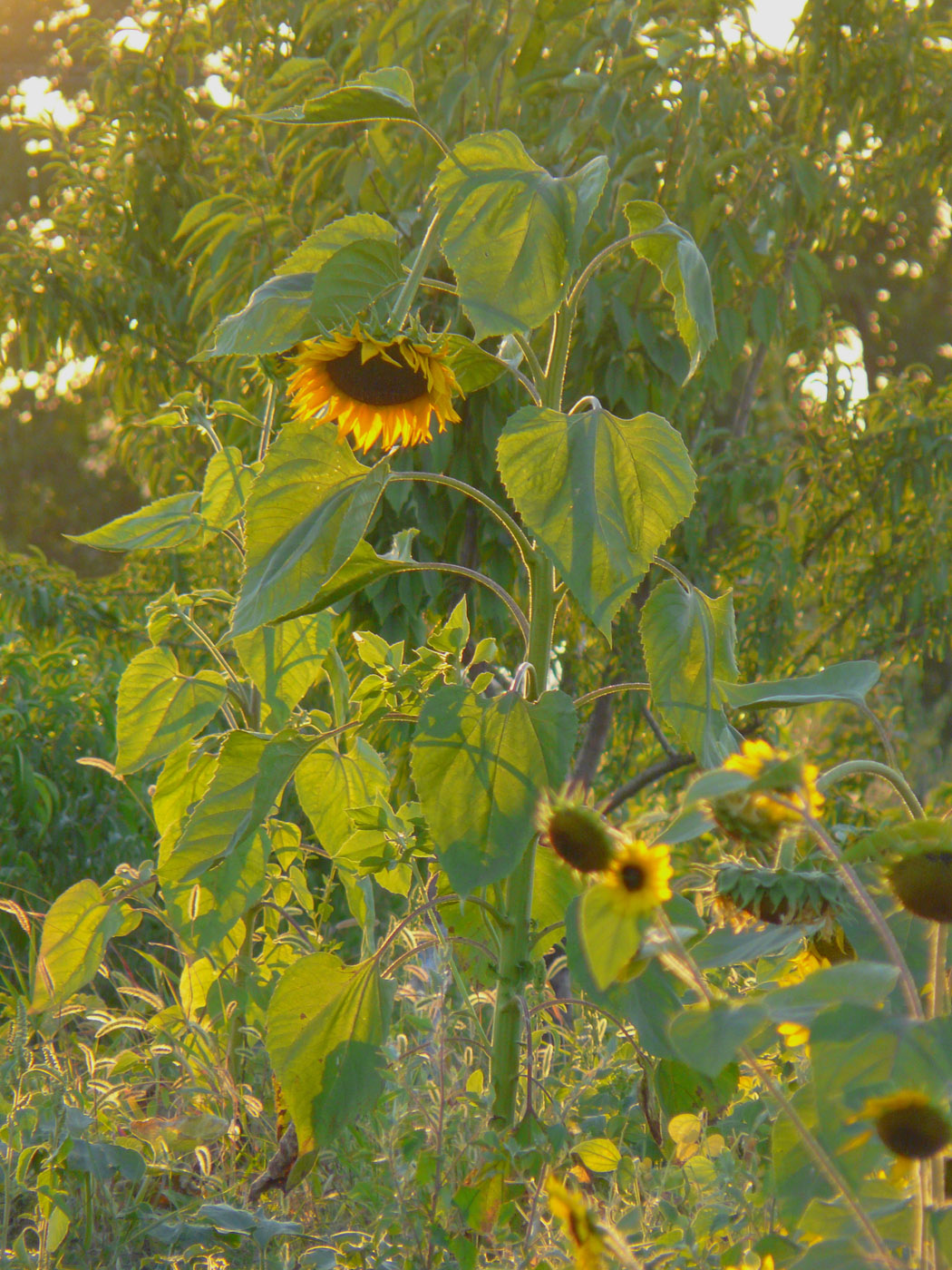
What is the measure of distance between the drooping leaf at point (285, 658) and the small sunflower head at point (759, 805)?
78 centimetres

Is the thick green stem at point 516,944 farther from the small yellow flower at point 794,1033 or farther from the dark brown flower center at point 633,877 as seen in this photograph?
the dark brown flower center at point 633,877

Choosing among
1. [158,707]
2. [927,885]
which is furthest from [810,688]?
[158,707]

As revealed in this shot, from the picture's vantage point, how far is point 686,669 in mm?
1068

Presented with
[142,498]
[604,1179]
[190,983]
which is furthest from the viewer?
[142,498]

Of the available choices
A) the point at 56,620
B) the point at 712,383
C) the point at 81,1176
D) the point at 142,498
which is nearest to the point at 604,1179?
the point at 81,1176

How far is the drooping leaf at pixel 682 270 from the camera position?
106 cm

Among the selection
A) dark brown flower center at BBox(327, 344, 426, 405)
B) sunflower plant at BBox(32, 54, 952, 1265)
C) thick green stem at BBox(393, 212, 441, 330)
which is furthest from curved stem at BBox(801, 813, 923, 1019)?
dark brown flower center at BBox(327, 344, 426, 405)

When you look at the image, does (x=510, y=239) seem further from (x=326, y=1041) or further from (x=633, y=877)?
(x=326, y=1041)

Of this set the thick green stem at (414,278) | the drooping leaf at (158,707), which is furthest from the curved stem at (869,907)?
the drooping leaf at (158,707)

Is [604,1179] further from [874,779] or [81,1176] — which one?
[874,779]

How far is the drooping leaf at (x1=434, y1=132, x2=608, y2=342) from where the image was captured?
0.96 metres

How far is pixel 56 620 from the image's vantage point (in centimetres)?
330

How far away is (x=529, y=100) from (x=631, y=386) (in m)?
0.79

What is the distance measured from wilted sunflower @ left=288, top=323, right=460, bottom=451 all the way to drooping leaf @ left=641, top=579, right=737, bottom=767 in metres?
0.29
